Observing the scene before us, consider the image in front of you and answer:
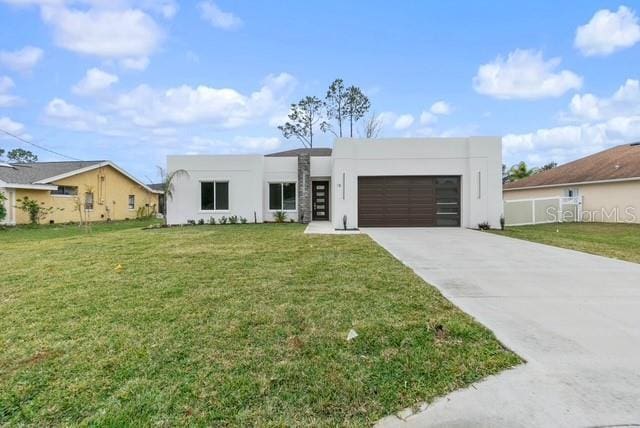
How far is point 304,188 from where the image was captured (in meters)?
19.0

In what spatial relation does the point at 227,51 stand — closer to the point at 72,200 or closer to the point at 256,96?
the point at 256,96

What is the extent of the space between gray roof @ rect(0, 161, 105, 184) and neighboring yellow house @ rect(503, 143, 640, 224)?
25.2m

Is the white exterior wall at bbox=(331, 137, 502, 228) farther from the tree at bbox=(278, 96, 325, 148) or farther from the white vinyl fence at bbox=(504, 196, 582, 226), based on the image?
the tree at bbox=(278, 96, 325, 148)

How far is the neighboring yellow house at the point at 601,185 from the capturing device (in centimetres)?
1964

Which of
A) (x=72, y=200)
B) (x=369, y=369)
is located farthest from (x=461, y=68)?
(x=72, y=200)

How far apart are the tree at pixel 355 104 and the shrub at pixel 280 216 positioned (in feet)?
62.4

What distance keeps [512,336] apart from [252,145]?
33.1 metres

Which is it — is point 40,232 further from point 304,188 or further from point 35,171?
point 304,188

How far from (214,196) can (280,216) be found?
3.45 metres

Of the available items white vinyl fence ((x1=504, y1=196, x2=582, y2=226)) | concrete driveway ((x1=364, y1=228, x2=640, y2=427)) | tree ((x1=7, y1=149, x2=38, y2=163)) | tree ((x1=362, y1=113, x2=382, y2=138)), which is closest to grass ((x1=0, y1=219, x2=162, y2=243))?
concrete driveway ((x1=364, y1=228, x2=640, y2=427))

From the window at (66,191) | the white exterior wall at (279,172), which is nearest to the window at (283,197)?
the white exterior wall at (279,172)

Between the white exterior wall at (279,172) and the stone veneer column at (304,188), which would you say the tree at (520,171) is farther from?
the white exterior wall at (279,172)

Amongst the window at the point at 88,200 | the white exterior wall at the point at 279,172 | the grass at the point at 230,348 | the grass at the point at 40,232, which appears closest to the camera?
the grass at the point at 230,348

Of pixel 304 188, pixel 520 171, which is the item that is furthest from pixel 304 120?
pixel 520 171
